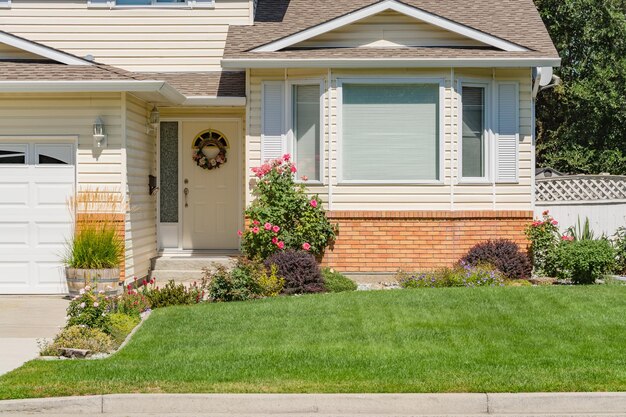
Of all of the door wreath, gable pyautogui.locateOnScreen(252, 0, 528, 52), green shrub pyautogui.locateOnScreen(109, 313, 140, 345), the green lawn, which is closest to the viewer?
the green lawn

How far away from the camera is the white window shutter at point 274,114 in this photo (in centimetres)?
1579

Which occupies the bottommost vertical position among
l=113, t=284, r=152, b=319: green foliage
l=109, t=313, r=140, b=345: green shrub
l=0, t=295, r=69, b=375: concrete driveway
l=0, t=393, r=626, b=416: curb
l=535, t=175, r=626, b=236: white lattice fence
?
l=0, t=393, r=626, b=416: curb

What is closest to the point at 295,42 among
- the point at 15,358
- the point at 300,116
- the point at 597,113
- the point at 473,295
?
the point at 300,116

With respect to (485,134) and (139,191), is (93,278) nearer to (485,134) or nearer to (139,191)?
(139,191)

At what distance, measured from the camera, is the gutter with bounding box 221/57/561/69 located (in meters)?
15.2

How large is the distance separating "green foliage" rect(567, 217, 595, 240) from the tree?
31.5ft

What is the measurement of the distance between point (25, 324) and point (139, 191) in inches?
167

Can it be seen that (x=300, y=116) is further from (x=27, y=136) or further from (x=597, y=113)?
(x=597, y=113)

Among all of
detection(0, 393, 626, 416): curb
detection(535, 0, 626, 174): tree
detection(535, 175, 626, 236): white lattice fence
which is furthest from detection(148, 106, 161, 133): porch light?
detection(535, 0, 626, 174): tree

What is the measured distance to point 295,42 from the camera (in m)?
15.5

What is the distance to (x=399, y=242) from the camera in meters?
15.6

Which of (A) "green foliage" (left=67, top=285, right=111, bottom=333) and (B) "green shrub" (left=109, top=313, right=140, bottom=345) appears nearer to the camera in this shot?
(A) "green foliage" (left=67, top=285, right=111, bottom=333)

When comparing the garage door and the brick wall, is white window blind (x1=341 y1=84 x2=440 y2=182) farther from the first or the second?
the garage door

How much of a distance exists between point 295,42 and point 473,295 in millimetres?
5596
